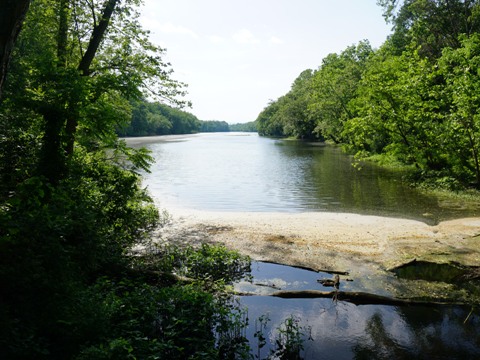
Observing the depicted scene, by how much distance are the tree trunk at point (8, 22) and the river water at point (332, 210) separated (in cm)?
695

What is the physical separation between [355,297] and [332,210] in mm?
11804

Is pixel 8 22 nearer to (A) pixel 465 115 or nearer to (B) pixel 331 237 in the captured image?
A: (B) pixel 331 237

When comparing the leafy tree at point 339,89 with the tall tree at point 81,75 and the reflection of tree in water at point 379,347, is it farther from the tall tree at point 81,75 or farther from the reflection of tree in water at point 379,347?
the reflection of tree in water at point 379,347

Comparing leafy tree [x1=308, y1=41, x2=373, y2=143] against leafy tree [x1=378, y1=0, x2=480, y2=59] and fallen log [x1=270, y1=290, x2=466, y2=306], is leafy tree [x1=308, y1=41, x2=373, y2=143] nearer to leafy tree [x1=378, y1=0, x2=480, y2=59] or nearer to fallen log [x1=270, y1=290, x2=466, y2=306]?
leafy tree [x1=378, y1=0, x2=480, y2=59]

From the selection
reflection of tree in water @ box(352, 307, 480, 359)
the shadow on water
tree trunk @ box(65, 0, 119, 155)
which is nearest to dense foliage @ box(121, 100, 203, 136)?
tree trunk @ box(65, 0, 119, 155)

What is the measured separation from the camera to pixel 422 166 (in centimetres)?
3200

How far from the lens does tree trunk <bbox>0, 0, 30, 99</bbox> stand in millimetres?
4516

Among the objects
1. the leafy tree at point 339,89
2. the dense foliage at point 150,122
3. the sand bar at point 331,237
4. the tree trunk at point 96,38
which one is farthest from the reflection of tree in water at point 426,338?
the dense foliage at point 150,122

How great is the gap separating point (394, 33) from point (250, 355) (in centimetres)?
6739

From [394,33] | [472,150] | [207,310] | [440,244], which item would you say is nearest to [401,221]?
[440,244]

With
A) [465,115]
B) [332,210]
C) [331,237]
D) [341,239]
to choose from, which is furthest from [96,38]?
[465,115]

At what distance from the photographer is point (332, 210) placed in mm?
20938

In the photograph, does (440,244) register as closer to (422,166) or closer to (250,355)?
(250,355)

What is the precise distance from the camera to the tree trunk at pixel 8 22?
4.52m
